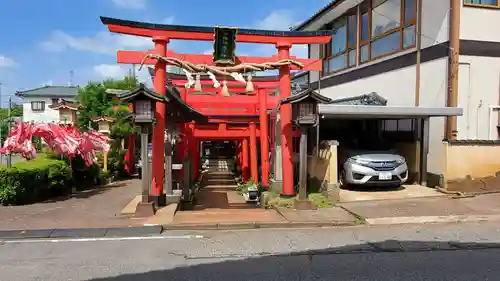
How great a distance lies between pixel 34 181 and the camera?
11.2 m

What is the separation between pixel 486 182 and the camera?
11.3 m

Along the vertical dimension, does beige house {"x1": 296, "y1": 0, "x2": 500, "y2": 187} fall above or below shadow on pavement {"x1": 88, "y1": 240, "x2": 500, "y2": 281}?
above

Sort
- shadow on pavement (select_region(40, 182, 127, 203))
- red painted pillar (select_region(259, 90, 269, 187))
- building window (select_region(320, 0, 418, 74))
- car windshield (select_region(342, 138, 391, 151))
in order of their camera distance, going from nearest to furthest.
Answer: shadow on pavement (select_region(40, 182, 127, 203))
car windshield (select_region(342, 138, 391, 151))
building window (select_region(320, 0, 418, 74))
red painted pillar (select_region(259, 90, 269, 187))

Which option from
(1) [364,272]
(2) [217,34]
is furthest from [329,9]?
(1) [364,272]

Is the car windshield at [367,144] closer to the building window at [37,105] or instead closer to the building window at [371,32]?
the building window at [371,32]

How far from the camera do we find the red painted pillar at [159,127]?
1023 centimetres

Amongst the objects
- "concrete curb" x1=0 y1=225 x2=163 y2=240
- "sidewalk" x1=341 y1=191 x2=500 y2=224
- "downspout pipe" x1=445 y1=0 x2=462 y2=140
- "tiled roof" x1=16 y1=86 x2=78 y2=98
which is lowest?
"concrete curb" x1=0 y1=225 x2=163 y2=240

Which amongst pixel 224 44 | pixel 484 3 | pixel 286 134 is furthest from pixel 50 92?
pixel 484 3

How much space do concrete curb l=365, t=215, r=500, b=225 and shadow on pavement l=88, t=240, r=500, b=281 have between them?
5.93 feet

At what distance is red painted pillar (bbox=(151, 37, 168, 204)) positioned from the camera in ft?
33.6

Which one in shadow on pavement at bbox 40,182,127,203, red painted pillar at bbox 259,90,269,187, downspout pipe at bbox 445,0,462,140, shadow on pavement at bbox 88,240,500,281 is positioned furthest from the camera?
red painted pillar at bbox 259,90,269,187

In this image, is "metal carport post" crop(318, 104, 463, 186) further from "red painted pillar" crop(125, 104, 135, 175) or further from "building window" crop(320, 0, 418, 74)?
"red painted pillar" crop(125, 104, 135, 175)

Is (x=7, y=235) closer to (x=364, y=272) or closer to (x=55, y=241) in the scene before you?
(x=55, y=241)

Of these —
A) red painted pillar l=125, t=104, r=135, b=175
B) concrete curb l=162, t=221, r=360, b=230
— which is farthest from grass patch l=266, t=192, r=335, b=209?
red painted pillar l=125, t=104, r=135, b=175
